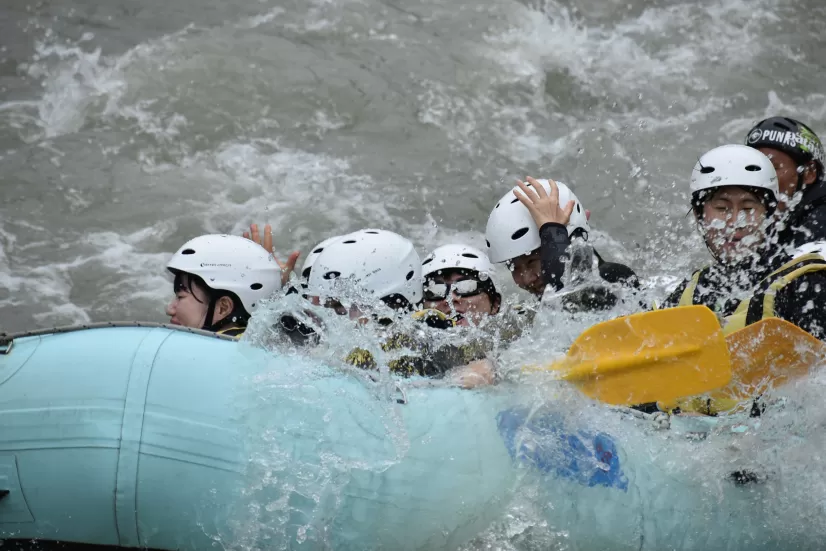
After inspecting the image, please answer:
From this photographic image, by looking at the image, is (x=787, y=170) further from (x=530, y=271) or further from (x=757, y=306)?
(x=757, y=306)

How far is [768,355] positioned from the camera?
12.5 feet

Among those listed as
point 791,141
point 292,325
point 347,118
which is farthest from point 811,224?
point 347,118

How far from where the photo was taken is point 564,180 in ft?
27.7

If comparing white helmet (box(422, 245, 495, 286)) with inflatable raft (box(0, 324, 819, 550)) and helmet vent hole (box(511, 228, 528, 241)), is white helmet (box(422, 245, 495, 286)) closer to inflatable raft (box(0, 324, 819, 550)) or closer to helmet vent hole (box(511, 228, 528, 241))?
helmet vent hole (box(511, 228, 528, 241))

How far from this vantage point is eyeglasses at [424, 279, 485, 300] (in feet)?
15.8

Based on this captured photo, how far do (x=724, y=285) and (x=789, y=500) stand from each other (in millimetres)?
976

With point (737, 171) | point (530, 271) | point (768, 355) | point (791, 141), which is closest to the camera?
point (768, 355)

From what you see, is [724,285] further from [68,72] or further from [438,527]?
[68,72]

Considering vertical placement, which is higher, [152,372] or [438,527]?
[152,372]

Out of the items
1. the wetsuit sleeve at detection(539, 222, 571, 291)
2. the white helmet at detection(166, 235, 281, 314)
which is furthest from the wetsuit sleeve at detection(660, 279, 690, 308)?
the white helmet at detection(166, 235, 281, 314)

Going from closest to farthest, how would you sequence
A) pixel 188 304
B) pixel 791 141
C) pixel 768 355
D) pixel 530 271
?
pixel 768 355, pixel 188 304, pixel 530 271, pixel 791 141

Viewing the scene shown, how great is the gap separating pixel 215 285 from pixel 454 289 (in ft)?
3.68

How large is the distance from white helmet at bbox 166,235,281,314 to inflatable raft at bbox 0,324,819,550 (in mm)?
872

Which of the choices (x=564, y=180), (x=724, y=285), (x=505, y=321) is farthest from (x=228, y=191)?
(x=724, y=285)
